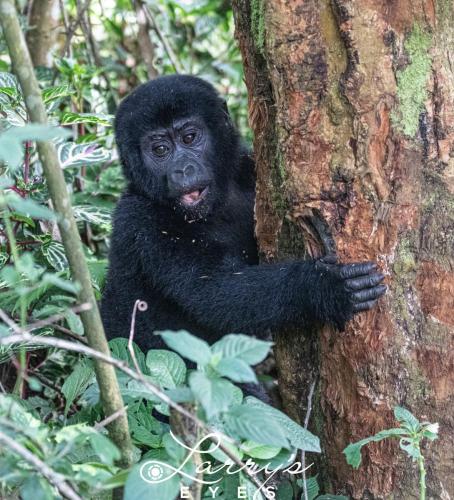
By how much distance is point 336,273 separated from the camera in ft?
10.0

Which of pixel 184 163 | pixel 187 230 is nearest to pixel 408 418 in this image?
pixel 187 230

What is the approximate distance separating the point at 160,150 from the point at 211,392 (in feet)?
8.13

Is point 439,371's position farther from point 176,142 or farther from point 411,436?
point 176,142

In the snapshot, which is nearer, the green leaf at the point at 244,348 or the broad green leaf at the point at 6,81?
the green leaf at the point at 244,348

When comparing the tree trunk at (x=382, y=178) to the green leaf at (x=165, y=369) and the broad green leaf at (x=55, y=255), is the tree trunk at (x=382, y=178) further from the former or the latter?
the broad green leaf at (x=55, y=255)

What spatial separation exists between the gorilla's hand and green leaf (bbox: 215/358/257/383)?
1.05 metres

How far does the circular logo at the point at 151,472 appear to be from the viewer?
6.93ft

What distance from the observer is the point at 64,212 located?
212 cm

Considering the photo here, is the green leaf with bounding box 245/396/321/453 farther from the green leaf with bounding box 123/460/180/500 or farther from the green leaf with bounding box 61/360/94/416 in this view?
the green leaf with bounding box 61/360/94/416

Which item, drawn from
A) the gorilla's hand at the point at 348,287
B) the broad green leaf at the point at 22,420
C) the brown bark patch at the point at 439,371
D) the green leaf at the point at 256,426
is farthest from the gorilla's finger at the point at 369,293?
the broad green leaf at the point at 22,420

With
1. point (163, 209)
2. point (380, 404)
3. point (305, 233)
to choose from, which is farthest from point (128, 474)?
point (163, 209)

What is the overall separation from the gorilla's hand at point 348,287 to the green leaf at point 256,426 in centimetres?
96

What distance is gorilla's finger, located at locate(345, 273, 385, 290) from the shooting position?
2.86 m

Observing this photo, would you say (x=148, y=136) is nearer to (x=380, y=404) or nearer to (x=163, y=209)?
(x=163, y=209)
